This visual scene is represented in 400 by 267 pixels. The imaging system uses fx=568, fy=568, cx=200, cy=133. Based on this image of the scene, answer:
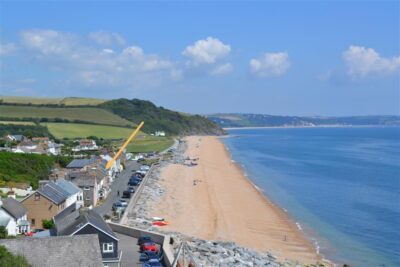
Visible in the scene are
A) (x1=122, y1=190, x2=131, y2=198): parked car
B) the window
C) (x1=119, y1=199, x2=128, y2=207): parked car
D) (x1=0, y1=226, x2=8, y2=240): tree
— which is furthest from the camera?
(x1=122, y1=190, x2=131, y2=198): parked car

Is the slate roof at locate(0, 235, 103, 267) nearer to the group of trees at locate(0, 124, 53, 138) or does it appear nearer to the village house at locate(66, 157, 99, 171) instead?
the village house at locate(66, 157, 99, 171)

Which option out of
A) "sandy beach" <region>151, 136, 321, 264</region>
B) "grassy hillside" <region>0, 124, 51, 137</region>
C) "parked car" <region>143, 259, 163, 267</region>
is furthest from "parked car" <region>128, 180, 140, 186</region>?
"grassy hillside" <region>0, 124, 51, 137</region>

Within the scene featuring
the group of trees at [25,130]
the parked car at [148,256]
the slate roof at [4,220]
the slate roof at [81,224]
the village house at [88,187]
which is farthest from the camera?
the group of trees at [25,130]

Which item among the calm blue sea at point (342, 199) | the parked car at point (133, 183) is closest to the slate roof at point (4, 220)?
the calm blue sea at point (342, 199)

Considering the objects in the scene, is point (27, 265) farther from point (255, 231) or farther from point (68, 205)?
point (255, 231)

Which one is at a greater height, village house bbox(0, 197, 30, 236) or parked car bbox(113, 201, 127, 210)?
village house bbox(0, 197, 30, 236)

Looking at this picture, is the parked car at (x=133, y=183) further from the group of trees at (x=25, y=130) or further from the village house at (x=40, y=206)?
the group of trees at (x=25, y=130)

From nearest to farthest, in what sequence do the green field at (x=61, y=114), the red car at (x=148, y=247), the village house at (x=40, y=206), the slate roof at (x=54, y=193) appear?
the red car at (x=148, y=247) < the village house at (x=40, y=206) < the slate roof at (x=54, y=193) < the green field at (x=61, y=114)
